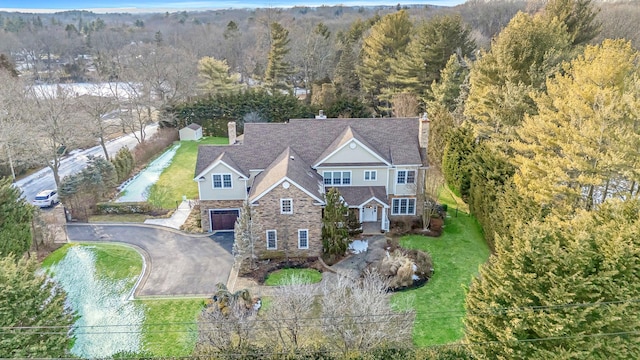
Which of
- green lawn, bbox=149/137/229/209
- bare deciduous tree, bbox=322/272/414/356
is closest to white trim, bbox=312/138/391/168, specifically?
green lawn, bbox=149/137/229/209

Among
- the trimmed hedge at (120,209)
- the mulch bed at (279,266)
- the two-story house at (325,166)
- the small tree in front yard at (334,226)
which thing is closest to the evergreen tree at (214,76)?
the two-story house at (325,166)

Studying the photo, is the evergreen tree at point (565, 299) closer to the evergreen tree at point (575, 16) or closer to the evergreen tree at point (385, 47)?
the evergreen tree at point (575, 16)

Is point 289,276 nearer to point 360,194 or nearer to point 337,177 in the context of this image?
point 360,194

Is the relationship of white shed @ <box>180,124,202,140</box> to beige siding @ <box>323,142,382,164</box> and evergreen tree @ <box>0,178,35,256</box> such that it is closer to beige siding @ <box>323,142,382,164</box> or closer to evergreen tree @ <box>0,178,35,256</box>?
beige siding @ <box>323,142,382,164</box>

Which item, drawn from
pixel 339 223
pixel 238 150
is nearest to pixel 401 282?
pixel 339 223

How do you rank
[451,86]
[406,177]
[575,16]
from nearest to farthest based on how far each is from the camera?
[406,177] → [575,16] → [451,86]

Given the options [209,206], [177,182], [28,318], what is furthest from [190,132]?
[28,318]
